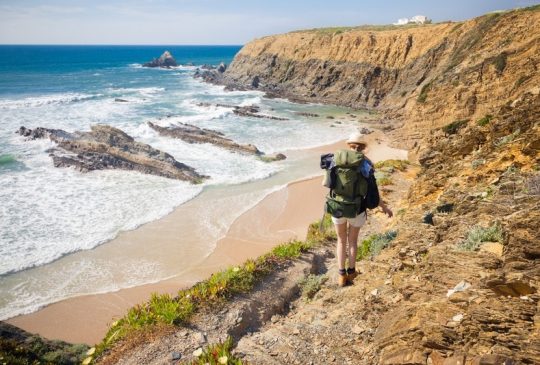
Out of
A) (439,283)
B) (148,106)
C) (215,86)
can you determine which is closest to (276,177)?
(439,283)

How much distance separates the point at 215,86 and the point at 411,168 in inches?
2212

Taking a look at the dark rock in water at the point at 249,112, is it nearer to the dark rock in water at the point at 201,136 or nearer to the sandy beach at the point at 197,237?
the dark rock in water at the point at 201,136

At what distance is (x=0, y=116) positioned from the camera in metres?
38.7

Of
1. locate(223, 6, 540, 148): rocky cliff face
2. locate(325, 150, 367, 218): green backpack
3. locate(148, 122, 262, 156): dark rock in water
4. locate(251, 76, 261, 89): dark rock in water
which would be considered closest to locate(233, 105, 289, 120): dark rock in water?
locate(148, 122, 262, 156): dark rock in water

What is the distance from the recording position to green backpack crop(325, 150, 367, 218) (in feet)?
16.5

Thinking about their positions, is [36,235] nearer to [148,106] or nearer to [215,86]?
[148,106]

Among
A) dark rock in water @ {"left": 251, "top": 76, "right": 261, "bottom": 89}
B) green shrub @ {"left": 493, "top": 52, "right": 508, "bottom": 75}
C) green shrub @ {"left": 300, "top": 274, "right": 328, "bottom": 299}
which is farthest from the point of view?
dark rock in water @ {"left": 251, "top": 76, "right": 261, "bottom": 89}

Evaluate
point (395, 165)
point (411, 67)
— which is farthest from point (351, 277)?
point (411, 67)

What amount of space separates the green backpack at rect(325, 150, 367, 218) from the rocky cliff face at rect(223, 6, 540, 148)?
2079cm

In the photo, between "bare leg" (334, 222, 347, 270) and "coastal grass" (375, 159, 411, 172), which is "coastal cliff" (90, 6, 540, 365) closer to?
"bare leg" (334, 222, 347, 270)

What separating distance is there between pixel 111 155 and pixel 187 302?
20.8 metres

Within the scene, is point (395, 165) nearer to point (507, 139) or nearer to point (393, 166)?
point (393, 166)

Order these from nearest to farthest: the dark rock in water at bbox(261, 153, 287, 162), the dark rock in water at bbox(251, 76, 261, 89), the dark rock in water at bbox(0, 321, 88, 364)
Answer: the dark rock in water at bbox(0, 321, 88, 364) < the dark rock in water at bbox(261, 153, 287, 162) < the dark rock in water at bbox(251, 76, 261, 89)

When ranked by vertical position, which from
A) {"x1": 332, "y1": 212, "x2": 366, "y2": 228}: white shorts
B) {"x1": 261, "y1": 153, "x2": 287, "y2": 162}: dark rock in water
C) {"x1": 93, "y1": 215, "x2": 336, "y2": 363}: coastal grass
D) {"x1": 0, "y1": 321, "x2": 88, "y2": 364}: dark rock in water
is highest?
{"x1": 332, "y1": 212, "x2": 366, "y2": 228}: white shorts
